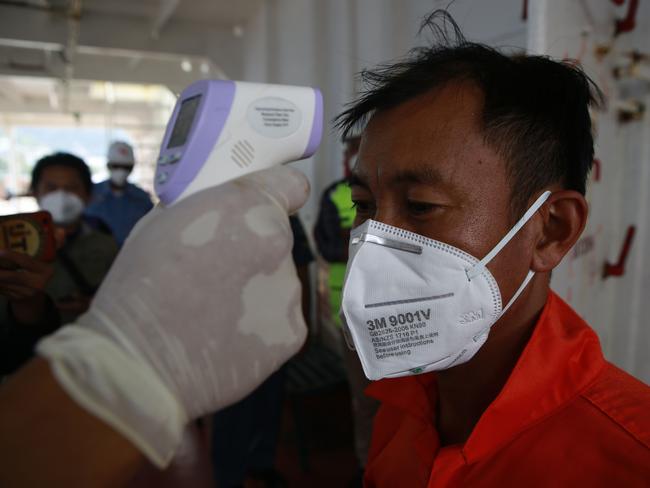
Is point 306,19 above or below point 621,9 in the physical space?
above

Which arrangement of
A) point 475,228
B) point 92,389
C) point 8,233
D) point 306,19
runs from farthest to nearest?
point 306,19 < point 8,233 < point 475,228 < point 92,389

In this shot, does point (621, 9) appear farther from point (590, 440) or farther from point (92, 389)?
point (92, 389)

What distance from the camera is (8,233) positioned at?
40.0 inches

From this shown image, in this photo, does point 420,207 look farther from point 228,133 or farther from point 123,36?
point 123,36

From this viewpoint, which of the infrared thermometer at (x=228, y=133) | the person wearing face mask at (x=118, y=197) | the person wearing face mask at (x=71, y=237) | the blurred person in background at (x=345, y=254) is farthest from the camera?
the person wearing face mask at (x=118, y=197)

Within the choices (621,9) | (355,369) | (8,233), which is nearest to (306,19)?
(621,9)

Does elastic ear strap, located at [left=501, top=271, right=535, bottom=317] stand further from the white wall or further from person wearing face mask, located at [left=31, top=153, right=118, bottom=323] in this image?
Result: person wearing face mask, located at [left=31, top=153, right=118, bottom=323]

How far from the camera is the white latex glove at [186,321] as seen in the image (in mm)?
Result: 413

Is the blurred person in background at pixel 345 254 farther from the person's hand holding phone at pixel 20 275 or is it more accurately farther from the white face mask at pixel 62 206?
the person's hand holding phone at pixel 20 275

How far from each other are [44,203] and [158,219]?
1.88 meters

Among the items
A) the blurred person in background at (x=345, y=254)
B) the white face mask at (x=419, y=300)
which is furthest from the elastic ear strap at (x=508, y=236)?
the blurred person in background at (x=345, y=254)

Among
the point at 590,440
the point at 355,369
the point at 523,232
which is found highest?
the point at 523,232

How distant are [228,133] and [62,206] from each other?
Answer: 1772 millimetres

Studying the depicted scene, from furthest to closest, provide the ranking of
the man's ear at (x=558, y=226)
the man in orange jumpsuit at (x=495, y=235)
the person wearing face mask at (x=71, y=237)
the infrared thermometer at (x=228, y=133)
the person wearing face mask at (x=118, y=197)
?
1. the person wearing face mask at (x=118, y=197)
2. the person wearing face mask at (x=71, y=237)
3. the man's ear at (x=558, y=226)
4. the man in orange jumpsuit at (x=495, y=235)
5. the infrared thermometer at (x=228, y=133)
